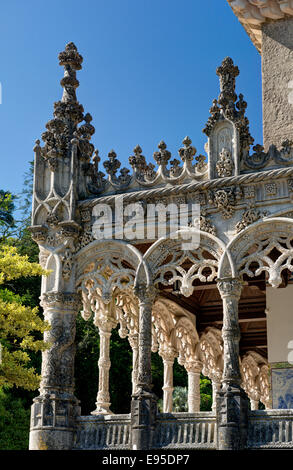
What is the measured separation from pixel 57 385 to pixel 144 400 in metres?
1.87

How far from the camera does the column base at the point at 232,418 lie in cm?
1425

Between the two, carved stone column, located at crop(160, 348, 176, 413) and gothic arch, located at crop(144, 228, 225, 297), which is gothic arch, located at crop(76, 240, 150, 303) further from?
carved stone column, located at crop(160, 348, 176, 413)

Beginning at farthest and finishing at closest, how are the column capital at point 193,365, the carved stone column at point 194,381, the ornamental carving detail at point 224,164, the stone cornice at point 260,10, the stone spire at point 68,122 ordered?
the column capital at point 193,365 < the carved stone column at point 194,381 < the stone cornice at point 260,10 < the stone spire at point 68,122 < the ornamental carving detail at point 224,164

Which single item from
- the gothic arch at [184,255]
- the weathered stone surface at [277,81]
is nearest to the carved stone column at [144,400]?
the gothic arch at [184,255]

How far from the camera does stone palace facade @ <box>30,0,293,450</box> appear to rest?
1501 cm

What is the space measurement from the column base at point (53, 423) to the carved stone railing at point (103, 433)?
18 centimetres

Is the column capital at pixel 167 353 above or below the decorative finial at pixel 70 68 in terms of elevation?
below

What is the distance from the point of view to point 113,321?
717 inches

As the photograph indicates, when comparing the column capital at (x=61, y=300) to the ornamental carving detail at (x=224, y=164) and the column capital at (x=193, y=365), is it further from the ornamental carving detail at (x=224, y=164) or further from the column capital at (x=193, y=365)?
the column capital at (x=193, y=365)

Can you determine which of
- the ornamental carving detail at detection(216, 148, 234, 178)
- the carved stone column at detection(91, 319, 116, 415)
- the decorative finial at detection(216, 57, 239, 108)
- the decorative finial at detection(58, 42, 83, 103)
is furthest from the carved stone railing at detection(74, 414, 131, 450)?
the decorative finial at detection(58, 42, 83, 103)

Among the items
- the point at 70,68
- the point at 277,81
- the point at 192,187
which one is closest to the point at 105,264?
the point at 192,187

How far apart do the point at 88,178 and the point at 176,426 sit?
5708mm
